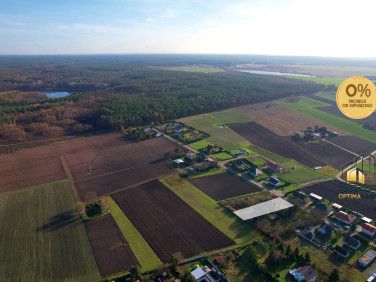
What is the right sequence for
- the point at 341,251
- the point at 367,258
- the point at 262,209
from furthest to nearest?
the point at 262,209, the point at 341,251, the point at 367,258

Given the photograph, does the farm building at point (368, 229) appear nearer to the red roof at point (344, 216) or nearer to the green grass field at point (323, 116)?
the red roof at point (344, 216)

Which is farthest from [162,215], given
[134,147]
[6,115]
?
[6,115]

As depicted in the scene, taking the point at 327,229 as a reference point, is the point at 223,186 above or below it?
above

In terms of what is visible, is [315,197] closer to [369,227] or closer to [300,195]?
[300,195]

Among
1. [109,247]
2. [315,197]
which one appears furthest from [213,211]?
[315,197]

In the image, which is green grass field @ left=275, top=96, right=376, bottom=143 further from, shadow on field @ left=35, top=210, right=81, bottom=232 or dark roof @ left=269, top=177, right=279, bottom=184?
shadow on field @ left=35, top=210, right=81, bottom=232

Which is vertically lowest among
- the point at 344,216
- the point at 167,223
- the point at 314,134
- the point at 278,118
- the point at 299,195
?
the point at 167,223

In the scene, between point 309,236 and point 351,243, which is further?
point 309,236

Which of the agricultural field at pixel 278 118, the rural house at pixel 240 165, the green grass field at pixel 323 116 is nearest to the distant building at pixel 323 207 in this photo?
the rural house at pixel 240 165
